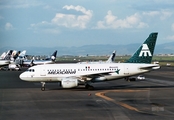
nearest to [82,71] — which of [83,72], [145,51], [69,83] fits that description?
[83,72]

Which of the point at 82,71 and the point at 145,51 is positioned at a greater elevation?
the point at 145,51

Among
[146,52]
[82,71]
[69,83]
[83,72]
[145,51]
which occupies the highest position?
[145,51]

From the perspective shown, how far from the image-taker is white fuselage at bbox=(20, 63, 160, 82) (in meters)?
41.4

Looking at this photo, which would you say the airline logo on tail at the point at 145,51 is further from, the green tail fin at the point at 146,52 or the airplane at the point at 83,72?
the airplane at the point at 83,72

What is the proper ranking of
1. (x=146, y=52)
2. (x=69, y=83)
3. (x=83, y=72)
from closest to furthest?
(x=69, y=83) < (x=83, y=72) < (x=146, y=52)

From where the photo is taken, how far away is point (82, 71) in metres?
41.8

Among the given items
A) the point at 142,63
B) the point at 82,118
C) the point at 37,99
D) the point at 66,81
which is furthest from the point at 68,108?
the point at 142,63

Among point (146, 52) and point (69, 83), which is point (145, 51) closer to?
point (146, 52)

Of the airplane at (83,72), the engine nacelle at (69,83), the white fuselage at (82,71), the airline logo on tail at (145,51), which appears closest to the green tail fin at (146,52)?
the airline logo on tail at (145,51)

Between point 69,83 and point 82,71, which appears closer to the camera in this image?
point 69,83

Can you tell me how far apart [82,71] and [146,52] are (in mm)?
9504

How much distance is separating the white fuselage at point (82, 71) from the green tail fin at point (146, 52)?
1.64m

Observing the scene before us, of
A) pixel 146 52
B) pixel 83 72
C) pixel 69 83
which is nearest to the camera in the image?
pixel 69 83

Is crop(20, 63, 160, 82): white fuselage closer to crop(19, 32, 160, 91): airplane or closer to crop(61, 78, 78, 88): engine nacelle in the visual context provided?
crop(19, 32, 160, 91): airplane
